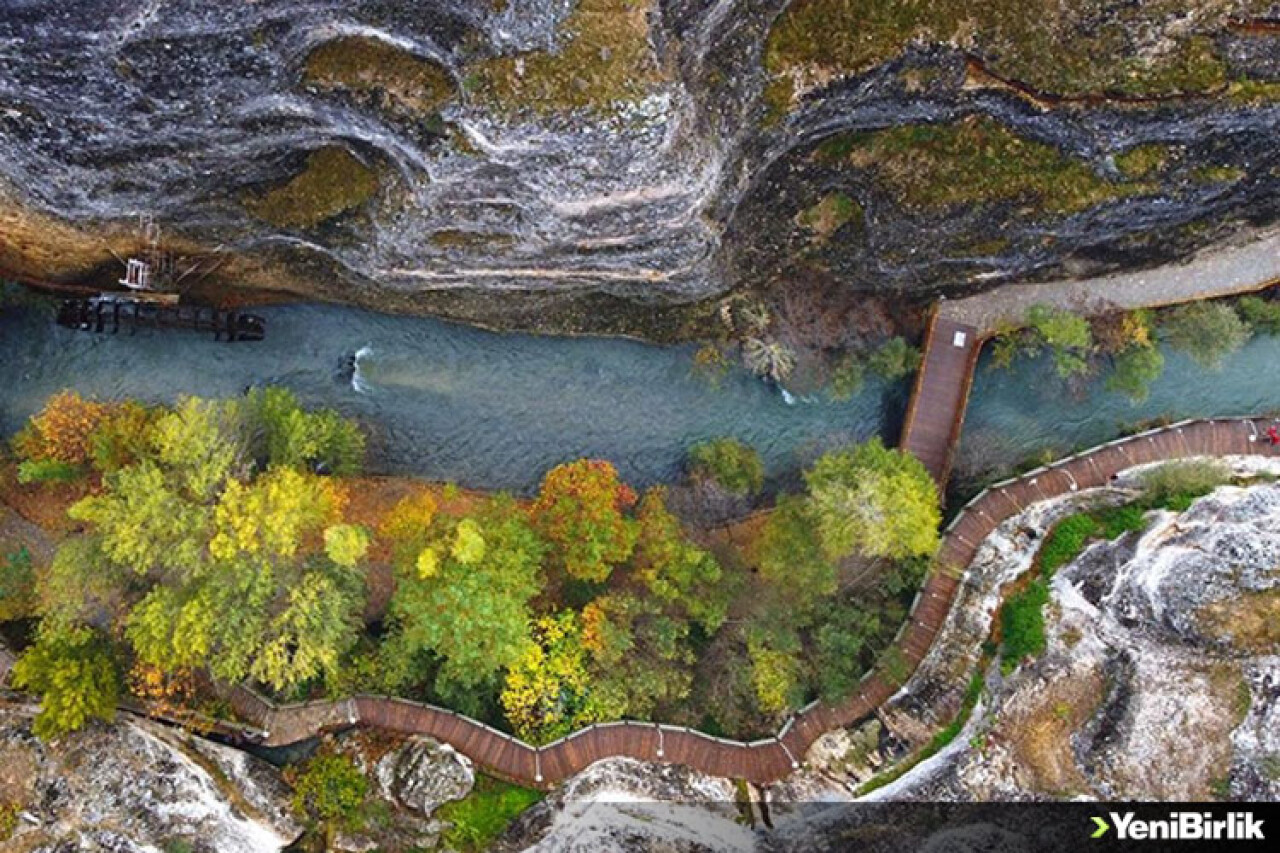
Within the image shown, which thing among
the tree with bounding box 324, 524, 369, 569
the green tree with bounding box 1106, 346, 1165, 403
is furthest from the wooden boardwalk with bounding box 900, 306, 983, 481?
the tree with bounding box 324, 524, 369, 569

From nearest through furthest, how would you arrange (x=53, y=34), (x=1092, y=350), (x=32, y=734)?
(x=53, y=34) → (x=32, y=734) → (x=1092, y=350)

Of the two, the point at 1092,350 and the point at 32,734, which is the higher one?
the point at 1092,350

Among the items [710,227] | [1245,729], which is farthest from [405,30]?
[1245,729]

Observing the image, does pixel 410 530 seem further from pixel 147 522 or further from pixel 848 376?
pixel 848 376

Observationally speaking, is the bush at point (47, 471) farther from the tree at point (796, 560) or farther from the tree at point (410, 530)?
the tree at point (796, 560)

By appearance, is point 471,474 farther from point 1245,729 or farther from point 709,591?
point 1245,729

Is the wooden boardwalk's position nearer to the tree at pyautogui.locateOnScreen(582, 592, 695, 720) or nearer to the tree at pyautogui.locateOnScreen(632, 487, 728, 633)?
the tree at pyautogui.locateOnScreen(632, 487, 728, 633)

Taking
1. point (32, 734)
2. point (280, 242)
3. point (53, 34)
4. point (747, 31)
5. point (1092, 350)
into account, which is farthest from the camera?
point (1092, 350)
